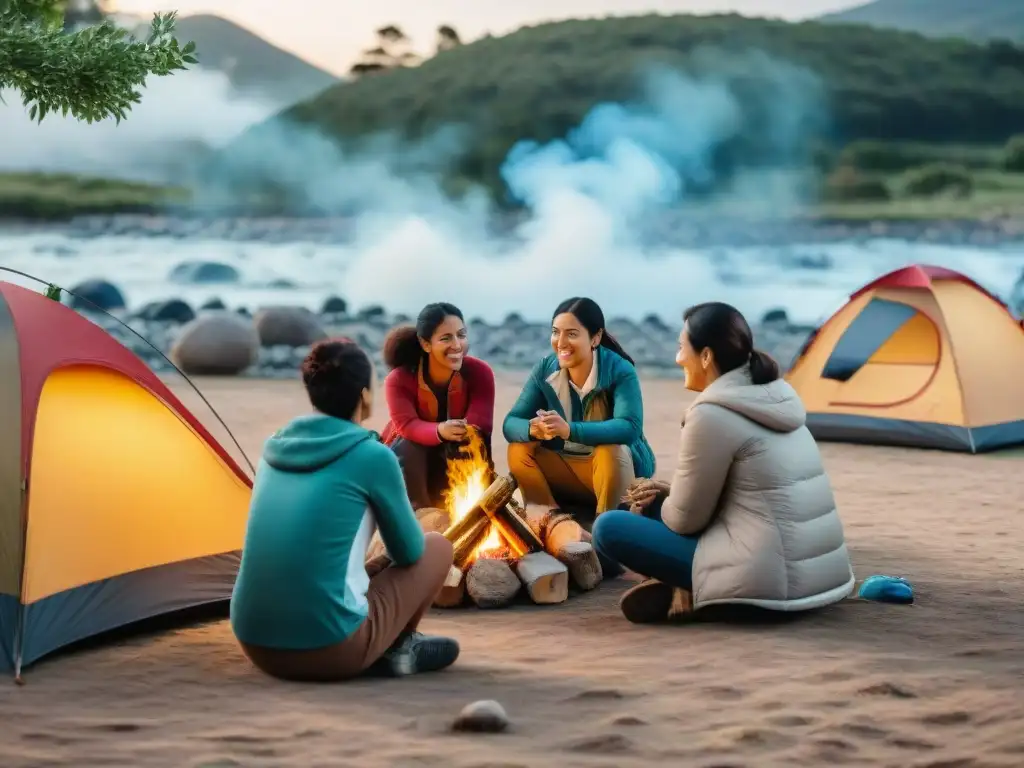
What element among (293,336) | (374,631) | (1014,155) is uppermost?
(1014,155)

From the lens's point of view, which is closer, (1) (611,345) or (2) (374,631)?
(2) (374,631)

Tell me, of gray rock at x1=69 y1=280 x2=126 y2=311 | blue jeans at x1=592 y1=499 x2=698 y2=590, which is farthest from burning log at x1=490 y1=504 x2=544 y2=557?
gray rock at x1=69 y1=280 x2=126 y2=311

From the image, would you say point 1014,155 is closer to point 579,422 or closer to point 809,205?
point 809,205

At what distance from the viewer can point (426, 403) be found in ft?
22.4

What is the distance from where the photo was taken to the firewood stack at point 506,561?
20.1 feet

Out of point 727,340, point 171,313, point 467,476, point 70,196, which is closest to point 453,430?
point 467,476

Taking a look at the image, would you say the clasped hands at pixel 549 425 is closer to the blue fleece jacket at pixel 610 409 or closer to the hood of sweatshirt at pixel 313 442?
the blue fleece jacket at pixel 610 409

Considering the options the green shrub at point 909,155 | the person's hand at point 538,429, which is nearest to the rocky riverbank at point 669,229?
the green shrub at point 909,155

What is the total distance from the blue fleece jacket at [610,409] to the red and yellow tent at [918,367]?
4.87 metres

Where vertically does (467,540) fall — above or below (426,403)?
below

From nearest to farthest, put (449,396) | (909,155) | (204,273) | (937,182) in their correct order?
(449,396)
(204,273)
(937,182)
(909,155)

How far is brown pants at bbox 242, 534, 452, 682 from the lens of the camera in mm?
4684

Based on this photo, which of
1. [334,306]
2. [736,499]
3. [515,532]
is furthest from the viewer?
[334,306]

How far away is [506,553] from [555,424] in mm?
637
